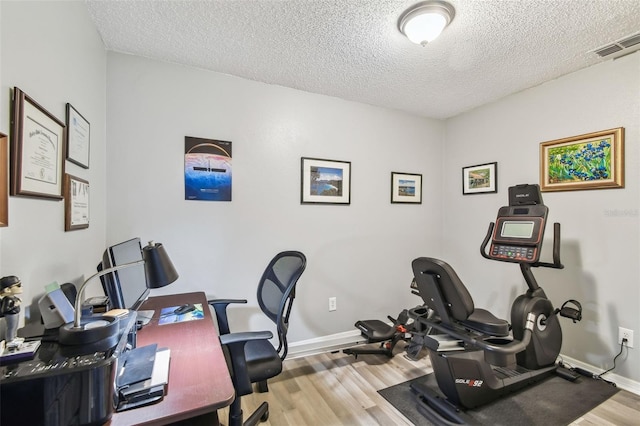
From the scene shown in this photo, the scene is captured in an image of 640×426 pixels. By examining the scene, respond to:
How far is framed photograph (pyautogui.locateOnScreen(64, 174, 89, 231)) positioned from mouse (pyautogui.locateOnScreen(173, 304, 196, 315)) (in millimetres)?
687

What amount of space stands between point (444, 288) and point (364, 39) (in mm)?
1689

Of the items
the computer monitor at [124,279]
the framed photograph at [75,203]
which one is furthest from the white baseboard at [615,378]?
the framed photograph at [75,203]

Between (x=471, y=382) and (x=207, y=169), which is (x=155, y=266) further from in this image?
(x=471, y=382)

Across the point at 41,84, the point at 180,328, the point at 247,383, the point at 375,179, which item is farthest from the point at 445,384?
the point at 41,84

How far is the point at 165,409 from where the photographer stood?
0.82 metres

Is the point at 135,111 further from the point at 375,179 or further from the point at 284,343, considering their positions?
the point at 375,179

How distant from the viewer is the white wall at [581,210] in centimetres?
208

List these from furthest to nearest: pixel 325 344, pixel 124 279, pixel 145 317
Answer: pixel 325 344, pixel 145 317, pixel 124 279

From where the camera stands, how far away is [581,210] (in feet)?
7.62

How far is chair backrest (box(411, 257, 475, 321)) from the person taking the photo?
69.7 inches

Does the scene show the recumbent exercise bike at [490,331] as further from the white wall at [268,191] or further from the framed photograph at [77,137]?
the framed photograph at [77,137]

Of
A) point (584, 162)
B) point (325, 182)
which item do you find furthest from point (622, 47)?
point (325, 182)

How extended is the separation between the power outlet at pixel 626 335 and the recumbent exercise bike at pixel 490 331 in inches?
11.0

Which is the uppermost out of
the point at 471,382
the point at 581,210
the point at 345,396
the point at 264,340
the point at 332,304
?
the point at 581,210
